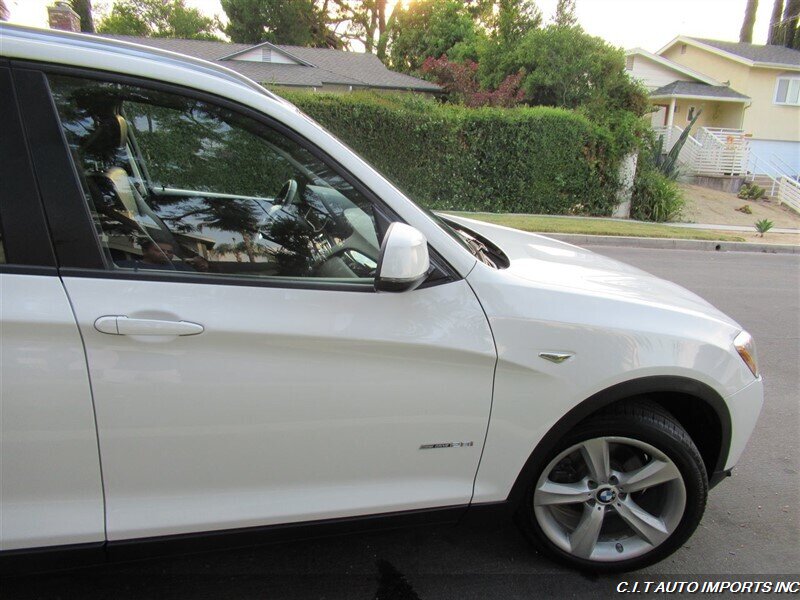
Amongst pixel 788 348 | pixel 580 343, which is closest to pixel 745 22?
pixel 788 348

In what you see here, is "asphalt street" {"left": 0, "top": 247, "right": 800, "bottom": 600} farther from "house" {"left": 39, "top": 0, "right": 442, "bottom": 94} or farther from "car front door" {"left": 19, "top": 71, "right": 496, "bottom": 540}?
"house" {"left": 39, "top": 0, "right": 442, "bottom": 94}

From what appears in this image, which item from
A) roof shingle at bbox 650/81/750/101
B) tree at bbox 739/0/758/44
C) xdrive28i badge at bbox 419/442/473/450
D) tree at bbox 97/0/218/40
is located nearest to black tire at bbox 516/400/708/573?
xdrive28i badge at bbox 419/442/473/450

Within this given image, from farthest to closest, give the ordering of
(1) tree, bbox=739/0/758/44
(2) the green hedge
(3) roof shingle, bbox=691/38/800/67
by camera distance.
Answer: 1. (1) tree, bbox=739/0/758/44
2. (3) roof shingle, bbox=691/38/800/67
3. (2) the green hedge

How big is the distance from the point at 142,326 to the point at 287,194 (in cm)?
90

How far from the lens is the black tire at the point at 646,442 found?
6.59 ft

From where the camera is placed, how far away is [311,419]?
5.64 ft

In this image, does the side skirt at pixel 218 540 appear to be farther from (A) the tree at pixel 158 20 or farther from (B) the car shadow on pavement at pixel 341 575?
(A) the tree at pixel 158 20

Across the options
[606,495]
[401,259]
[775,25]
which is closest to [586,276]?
[606,495]

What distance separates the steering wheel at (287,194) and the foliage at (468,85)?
1736 centimetres

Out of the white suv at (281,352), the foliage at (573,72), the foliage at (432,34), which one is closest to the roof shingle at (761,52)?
the foliage at (432,34)

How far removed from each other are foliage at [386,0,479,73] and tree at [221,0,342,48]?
31.5ft

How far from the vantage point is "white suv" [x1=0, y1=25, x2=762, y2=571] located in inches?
59.9

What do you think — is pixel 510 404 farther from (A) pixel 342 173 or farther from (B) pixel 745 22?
(B) pixel 745 22

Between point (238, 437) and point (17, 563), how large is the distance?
731mm
